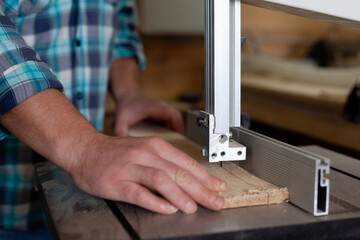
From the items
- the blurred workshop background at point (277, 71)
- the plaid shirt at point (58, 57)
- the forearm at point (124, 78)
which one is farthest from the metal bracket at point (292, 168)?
the forearm at point (124, 78)

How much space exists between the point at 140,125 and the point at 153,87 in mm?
2239

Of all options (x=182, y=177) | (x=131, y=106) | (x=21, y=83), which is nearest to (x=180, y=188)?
(x=182, y=177)

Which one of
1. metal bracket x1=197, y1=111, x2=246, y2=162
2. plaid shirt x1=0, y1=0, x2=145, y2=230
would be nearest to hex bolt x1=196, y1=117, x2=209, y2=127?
metal bracket x1=197, y1=111, x2=246, y2=162

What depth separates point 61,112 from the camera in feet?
2.50

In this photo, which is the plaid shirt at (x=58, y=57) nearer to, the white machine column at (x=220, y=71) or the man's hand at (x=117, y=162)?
the man's hand at (x=117, y=162)

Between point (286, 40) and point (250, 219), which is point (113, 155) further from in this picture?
point (286, 40)

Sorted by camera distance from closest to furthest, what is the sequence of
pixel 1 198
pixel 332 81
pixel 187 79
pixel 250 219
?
pixel 250 219, pixel 1 198, pixel 332 81, pixel 187 79

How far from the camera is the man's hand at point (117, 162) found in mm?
652

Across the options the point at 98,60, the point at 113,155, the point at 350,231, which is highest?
the point at 98,60

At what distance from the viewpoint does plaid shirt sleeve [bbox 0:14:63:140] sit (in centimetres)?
76

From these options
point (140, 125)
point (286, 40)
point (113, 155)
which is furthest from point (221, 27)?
point (286, 40)

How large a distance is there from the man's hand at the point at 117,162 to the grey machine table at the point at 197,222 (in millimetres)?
24

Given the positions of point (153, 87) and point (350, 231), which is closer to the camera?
point (350, 231)

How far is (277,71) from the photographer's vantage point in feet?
8.65
